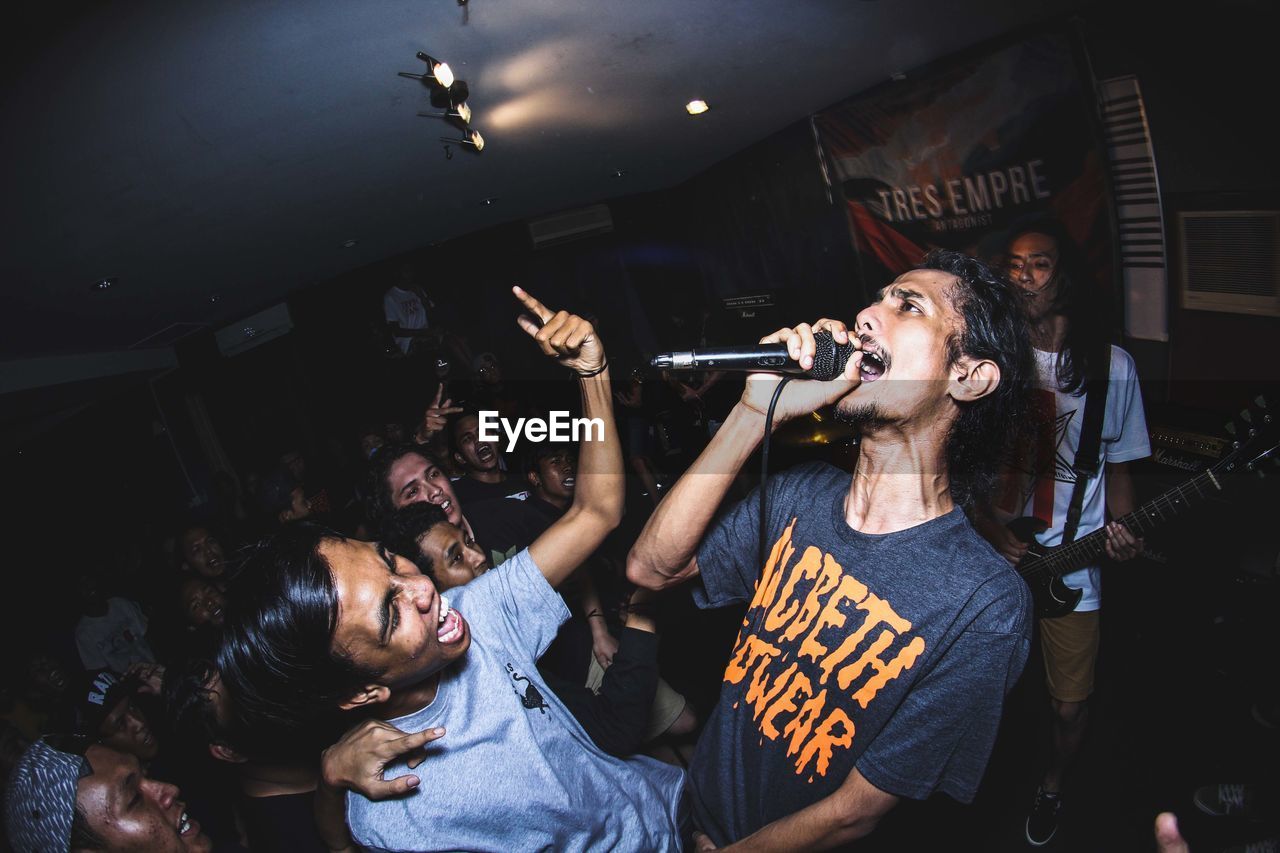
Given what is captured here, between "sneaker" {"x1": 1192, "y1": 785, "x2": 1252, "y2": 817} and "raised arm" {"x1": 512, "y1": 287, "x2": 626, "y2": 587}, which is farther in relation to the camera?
"sneaker" {"x1": 1192, "y1": 785, "x2": 1252, "y2": 817}

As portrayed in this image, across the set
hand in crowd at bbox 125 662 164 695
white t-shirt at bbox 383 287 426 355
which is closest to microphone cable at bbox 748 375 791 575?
hand in crowd at bbox 125 662 164 695

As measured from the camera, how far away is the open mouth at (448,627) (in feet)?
4.82

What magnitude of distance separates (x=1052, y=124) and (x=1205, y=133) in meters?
0.80

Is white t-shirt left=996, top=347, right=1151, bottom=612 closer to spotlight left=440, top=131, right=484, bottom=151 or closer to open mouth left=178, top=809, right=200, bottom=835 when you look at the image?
spotlight left=440, top=131, right=484, bottom=151

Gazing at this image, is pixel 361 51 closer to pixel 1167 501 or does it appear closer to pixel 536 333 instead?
pixel 536 333

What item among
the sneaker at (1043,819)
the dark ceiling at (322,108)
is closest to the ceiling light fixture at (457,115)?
the dark ceiling at (322,108)

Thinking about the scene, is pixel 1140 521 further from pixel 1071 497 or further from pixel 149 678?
pixel 149 678

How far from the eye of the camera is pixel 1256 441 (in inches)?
86.0

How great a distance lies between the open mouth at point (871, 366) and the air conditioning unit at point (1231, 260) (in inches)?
83.7

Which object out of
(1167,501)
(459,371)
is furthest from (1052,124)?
(459,371)

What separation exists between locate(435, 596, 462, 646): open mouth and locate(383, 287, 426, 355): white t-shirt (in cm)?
672

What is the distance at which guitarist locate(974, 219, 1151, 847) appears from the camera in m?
2.61

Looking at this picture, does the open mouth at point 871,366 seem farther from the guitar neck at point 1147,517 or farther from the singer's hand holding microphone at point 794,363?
the guitar neck at point 1147,517

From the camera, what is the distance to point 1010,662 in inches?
48.3
